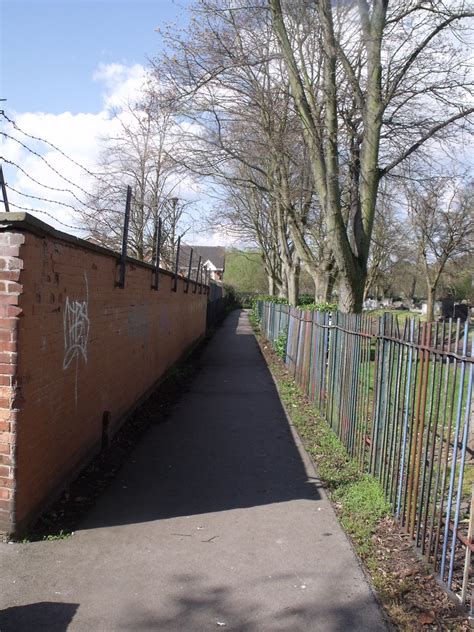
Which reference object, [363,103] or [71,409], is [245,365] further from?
[71,409]

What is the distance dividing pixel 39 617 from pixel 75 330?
104 inches

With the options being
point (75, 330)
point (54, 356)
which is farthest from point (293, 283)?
point (54, 356)

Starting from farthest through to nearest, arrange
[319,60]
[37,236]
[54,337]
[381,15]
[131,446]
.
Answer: [319,60], [381,15], [131,446], [54,337], [37,236]

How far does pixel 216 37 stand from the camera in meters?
11.2

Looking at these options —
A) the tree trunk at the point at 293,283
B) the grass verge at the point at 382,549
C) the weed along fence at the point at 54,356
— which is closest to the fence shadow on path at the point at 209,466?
the grass verge at the point at 382,549

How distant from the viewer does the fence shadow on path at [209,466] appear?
4.84 metres

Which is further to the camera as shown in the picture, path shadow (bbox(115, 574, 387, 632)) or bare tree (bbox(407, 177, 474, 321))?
bare tree (bbox(407, 177, 474, 321))

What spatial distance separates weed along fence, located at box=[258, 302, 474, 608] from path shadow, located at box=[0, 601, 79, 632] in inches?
87.6

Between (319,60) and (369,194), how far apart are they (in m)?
4.31

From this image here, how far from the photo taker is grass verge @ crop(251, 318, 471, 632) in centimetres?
319

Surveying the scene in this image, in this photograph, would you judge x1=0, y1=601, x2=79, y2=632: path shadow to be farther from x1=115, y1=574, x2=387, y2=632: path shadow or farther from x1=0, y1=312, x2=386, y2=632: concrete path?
x1=115, y1=574, x2=387, y2=632: path shadow

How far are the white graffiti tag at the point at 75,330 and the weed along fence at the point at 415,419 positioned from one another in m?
2.84

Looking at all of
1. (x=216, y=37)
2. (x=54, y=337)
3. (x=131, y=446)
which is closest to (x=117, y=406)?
(x=131, y=446)

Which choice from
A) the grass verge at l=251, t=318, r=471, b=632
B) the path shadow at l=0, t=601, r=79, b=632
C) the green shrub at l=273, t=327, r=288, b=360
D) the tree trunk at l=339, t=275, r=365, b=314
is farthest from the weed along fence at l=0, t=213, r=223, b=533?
the green shrub at l=273, t=327, r=288, b=360
